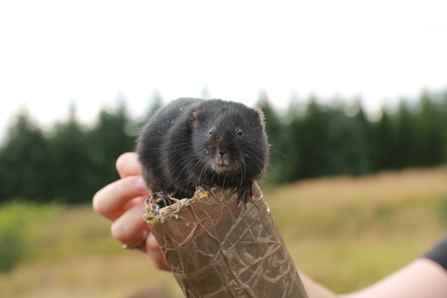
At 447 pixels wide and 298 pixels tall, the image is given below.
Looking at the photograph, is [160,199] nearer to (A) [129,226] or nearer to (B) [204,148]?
(B) [204,148]

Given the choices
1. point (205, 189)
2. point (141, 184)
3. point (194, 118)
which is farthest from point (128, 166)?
point (205, 189)

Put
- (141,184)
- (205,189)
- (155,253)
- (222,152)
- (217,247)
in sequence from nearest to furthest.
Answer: (217,247)
(205,189)
(222,152)
(141,184)
(155,253)

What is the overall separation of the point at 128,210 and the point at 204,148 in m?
1.35

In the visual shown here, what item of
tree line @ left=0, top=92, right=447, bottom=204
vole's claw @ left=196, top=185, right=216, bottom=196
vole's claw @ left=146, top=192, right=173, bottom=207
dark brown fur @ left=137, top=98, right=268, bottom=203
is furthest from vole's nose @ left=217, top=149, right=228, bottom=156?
tree line @ left=0, top=92, right=447, bottom=204

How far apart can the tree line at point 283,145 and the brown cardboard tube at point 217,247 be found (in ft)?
43.5

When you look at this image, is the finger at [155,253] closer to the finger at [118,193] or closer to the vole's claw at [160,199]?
the finger at [118,193]

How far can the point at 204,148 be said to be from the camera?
2.83m

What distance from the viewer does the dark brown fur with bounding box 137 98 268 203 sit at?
2.69 metres

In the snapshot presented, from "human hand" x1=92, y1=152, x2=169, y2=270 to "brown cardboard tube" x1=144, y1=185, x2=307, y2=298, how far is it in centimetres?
122

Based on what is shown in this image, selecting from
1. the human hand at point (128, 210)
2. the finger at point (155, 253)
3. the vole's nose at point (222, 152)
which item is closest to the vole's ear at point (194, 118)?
the vole's nose at point (222, 152)

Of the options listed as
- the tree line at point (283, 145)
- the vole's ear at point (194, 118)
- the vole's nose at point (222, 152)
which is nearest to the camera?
the vole's nose at point (222, 152)

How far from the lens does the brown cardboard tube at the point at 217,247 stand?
87.3 inches

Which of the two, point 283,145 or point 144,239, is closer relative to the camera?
point 144,239

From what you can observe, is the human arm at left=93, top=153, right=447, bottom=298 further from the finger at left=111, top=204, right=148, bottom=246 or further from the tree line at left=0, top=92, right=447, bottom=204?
the tree line at left=0, top=92, right=447, bottom=204
